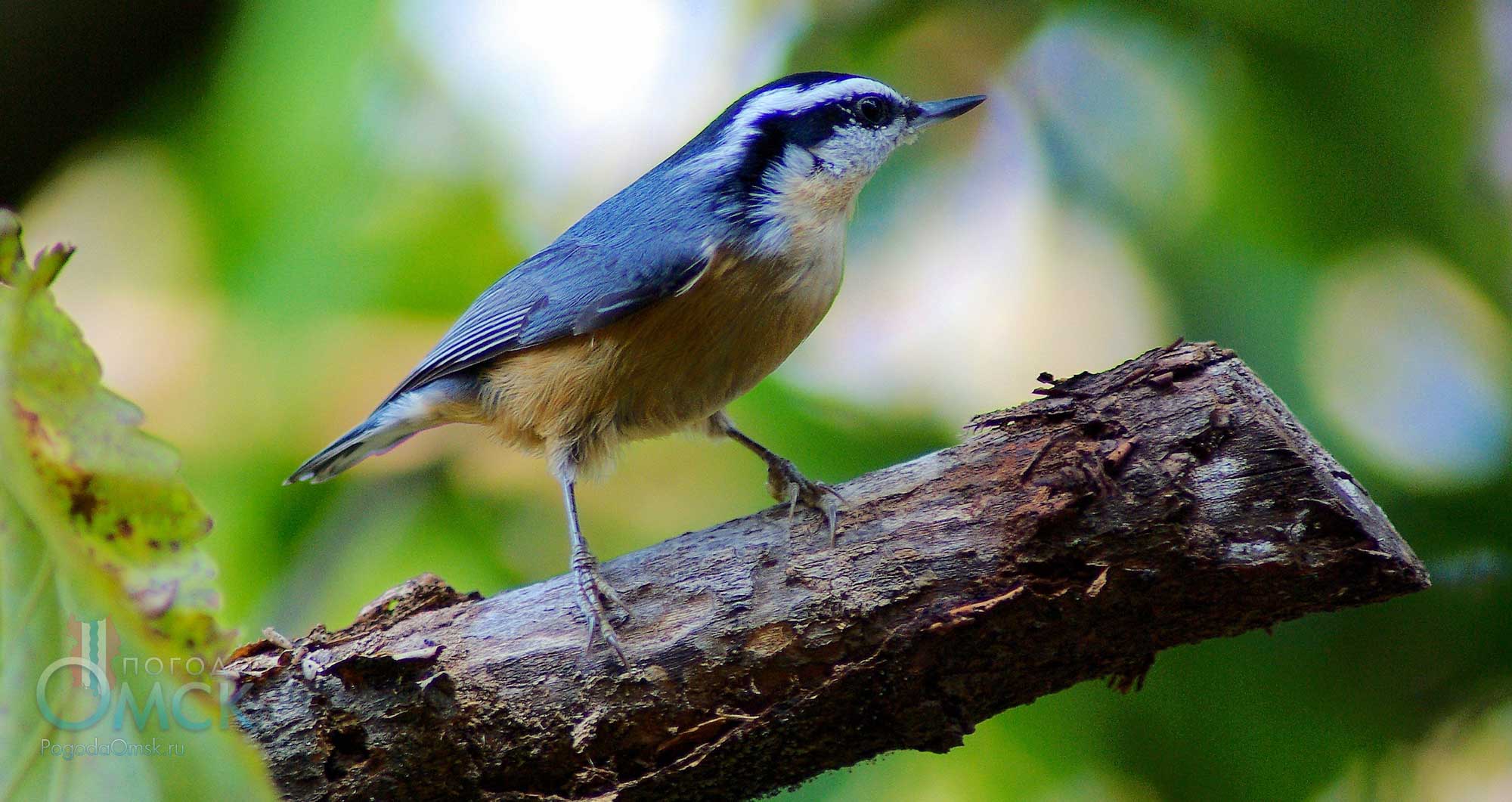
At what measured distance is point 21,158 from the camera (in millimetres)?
3252

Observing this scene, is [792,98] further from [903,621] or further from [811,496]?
[903,621]

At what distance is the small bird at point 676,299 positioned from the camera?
2.07 metres

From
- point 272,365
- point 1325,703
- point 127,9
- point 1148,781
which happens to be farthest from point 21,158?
point 1325,703

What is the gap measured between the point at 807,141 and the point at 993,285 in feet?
2.74

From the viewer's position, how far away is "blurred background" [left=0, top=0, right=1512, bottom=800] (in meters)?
2.57

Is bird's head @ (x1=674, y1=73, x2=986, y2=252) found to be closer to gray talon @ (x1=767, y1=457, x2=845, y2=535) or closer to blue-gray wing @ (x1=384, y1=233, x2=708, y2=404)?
blue-gray wing @ (x1=384, y1=233, x2=708, y2=404)

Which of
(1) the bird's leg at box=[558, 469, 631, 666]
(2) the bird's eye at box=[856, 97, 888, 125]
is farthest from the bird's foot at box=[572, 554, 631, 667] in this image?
(2) the bird's eye at box=[856, 97, 888, 125]

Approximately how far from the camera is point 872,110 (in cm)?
239

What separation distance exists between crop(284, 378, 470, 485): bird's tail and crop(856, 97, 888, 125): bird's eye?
1.06 meters

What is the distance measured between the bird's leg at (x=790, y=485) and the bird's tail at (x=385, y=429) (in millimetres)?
579

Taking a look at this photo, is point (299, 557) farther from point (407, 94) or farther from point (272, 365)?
point (407, 94)

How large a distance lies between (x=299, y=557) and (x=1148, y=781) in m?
2.17

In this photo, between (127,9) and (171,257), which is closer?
(171,257)

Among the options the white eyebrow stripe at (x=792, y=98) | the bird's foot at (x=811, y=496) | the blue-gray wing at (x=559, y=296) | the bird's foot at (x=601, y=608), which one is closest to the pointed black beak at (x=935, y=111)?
the white eyebrow stripe at (x=792, y=98)
